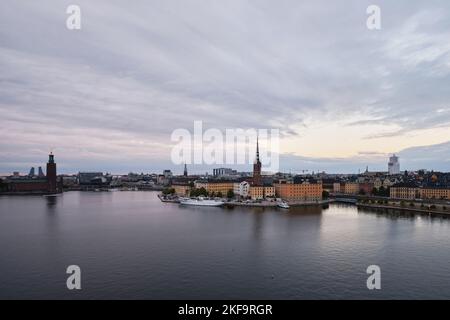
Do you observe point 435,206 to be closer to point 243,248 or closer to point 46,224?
point 243,248

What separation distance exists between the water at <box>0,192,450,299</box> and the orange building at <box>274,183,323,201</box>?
53.8 ft

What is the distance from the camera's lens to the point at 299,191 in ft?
120

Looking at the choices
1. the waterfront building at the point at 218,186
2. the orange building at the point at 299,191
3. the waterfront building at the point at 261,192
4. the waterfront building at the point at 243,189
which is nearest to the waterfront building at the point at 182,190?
the waterfront building at the point at 218,186

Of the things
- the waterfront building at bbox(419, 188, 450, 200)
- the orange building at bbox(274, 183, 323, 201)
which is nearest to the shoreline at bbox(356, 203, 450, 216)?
the orange building at bbox(274, 183, 323, 201)

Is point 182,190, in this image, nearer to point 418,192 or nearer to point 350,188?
point 350,188

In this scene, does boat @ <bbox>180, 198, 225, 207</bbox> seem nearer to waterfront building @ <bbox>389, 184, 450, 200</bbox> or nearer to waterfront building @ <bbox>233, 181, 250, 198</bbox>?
waterfront building @ <bbox>233, 181, 250, 198</bbox>

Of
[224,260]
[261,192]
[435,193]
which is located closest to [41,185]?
[261,192]

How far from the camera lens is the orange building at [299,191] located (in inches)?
1426

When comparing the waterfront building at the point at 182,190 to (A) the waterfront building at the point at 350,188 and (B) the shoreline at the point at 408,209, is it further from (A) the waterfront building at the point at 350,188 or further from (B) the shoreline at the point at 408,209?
(A) the waterfront building at the point at 350,188

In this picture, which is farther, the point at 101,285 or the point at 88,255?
the point at 88,255

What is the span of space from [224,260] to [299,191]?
85.2 feet
